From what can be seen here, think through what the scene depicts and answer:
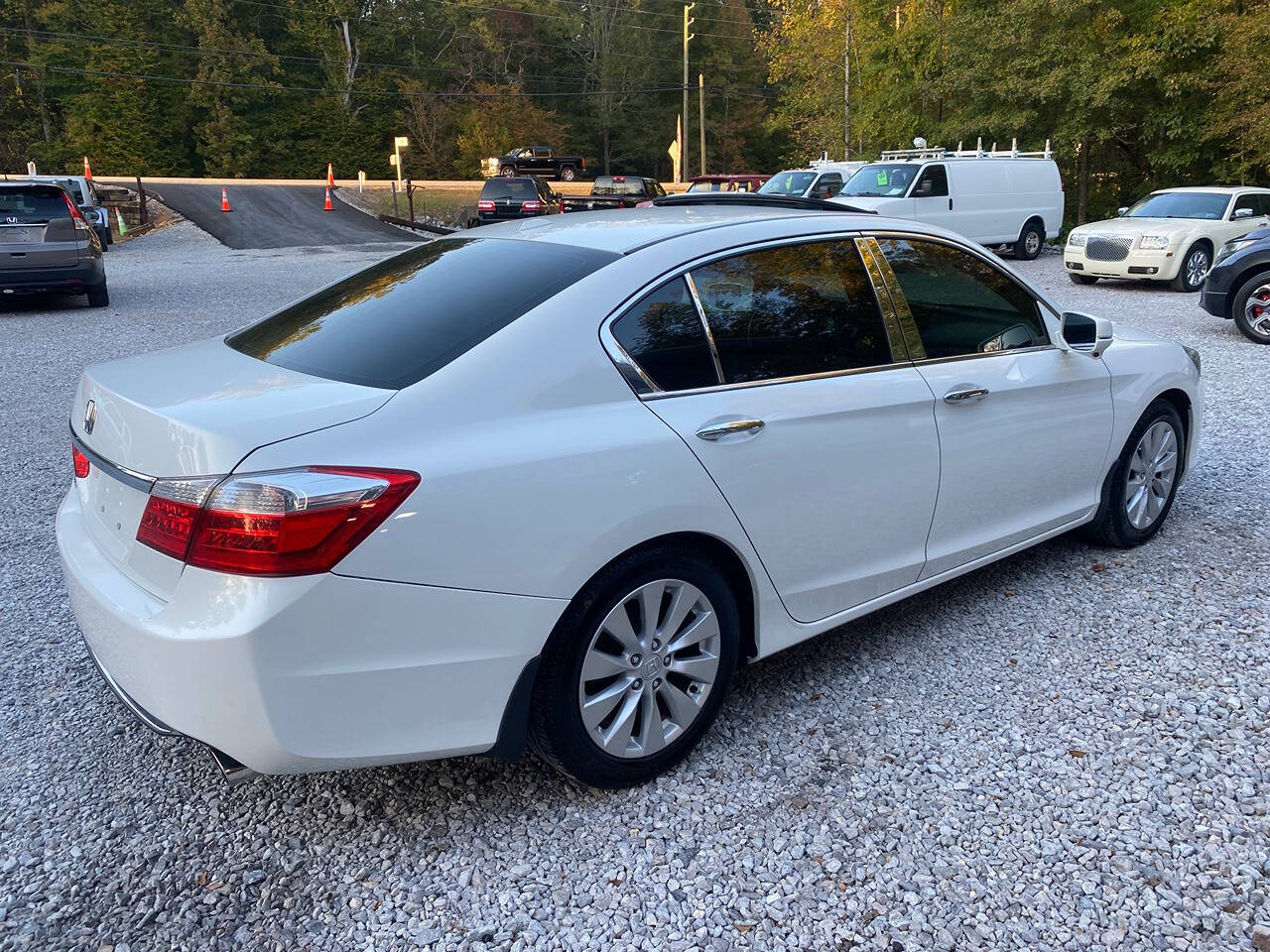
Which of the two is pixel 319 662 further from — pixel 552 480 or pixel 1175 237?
pixel 1175 237

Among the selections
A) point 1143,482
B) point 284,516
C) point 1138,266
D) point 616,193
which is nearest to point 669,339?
point 284,516

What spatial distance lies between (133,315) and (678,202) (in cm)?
1136

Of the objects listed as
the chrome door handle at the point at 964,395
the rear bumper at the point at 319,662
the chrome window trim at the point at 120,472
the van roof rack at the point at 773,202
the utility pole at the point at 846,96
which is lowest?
the rear bumper at the point at 319,662

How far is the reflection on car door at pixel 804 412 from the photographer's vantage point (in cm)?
288

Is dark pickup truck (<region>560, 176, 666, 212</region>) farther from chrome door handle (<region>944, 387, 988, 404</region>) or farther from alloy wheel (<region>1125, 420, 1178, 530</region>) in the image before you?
chrome door handle (<region>944, 387, 988, 404</region>)

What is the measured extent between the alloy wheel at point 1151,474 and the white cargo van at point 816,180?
15257 millimetres

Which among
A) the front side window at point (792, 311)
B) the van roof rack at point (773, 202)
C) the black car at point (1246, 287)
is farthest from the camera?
the black car at point (1246, 287)

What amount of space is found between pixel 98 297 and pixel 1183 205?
16273 millimetres

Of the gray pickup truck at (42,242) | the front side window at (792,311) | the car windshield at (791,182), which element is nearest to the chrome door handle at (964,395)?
the front side window at (792,311)

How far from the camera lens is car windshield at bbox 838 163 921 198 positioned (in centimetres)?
1798

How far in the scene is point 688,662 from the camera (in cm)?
289

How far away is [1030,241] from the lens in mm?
20266

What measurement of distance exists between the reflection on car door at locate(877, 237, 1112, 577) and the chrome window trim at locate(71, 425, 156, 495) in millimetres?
2470

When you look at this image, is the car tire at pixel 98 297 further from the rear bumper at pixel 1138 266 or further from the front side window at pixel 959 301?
the rear bumper at pixel 1138 266
